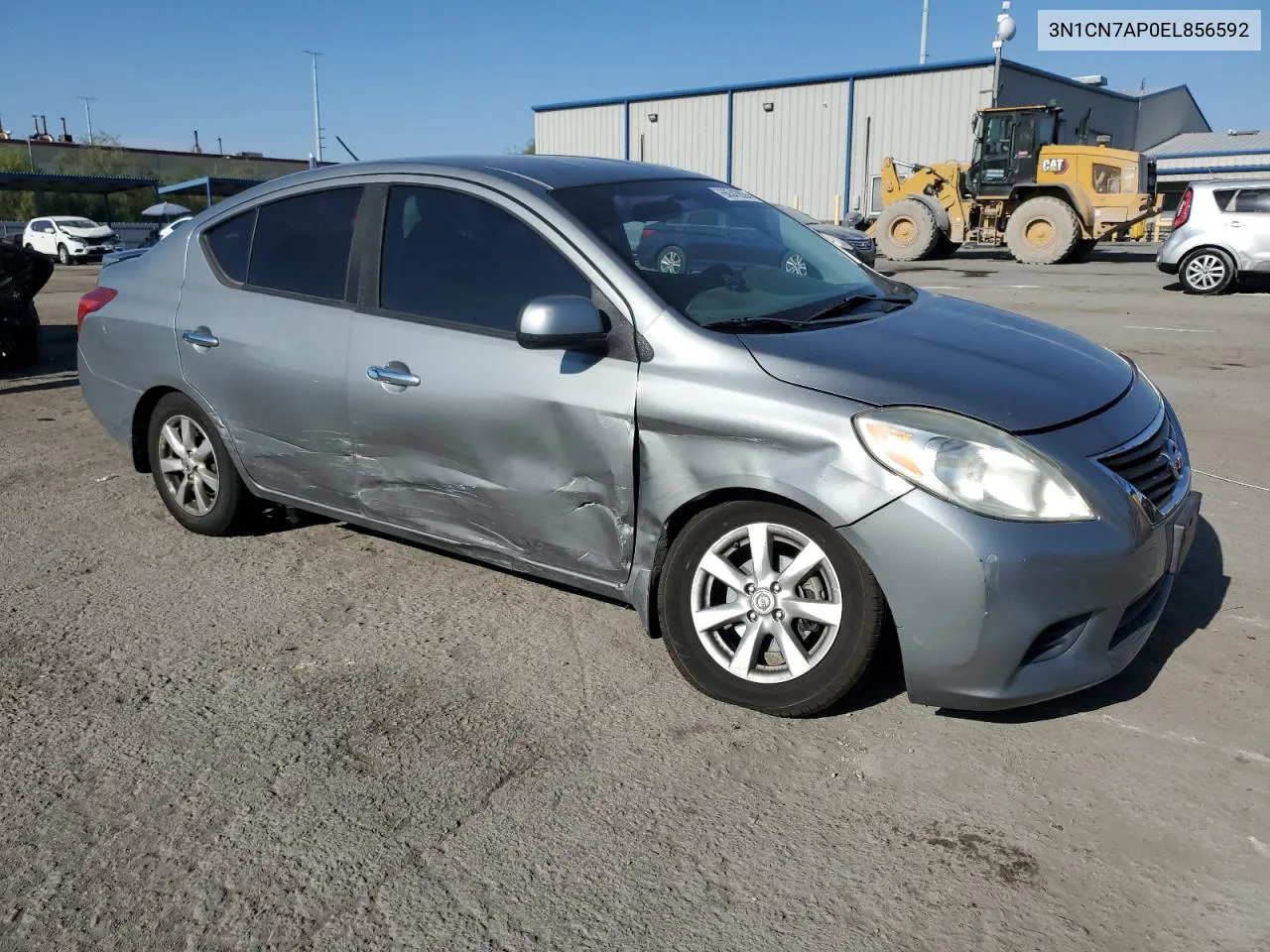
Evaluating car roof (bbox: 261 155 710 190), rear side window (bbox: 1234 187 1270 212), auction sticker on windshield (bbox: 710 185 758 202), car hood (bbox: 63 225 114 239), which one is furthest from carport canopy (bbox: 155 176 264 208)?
auction sticker on windshield (bbox: 710 185 758 202)

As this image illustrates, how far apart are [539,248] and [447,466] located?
0.80m

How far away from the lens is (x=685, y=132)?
1682 inches

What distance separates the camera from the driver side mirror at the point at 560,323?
3211 mm

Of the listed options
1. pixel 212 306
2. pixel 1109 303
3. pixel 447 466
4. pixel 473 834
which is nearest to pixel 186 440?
pixel 212 306

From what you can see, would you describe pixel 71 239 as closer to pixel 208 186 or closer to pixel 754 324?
pixel 208 186

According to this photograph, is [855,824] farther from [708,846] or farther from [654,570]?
[654,570]

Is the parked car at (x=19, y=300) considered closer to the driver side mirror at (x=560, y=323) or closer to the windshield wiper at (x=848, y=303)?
the driver side mirror at (x=560, y=323)

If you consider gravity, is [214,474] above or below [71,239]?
below

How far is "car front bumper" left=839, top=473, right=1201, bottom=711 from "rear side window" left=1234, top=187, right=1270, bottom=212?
568 inches

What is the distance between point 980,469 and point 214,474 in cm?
333

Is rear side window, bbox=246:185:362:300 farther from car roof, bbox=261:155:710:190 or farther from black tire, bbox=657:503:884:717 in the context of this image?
black tire, bbox=657:503:884:717

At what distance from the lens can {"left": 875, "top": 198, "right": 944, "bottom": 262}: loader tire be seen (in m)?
23.5

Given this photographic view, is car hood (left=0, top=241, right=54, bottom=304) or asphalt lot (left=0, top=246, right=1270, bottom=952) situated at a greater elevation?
car hood (left=0, top=241, right=54, bottom=304)

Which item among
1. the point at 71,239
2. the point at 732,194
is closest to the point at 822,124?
the point at 71,239
